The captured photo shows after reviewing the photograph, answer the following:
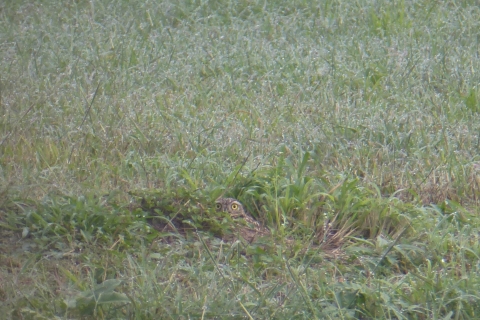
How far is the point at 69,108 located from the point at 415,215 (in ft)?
7.34

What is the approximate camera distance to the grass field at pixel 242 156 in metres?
3.03

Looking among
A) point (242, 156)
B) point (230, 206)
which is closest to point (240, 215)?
point (230, 206)

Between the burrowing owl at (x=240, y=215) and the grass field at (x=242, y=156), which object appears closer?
the grass field at (x=242, y=156)

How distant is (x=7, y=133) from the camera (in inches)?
174

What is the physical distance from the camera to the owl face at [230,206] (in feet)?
12.2

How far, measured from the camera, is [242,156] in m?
4.24

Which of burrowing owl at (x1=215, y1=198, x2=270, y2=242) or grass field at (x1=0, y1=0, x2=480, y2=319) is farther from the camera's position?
burrowing owl at (x1=215, y1=198, x2=270, y2=242)

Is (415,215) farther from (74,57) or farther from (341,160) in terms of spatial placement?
(74,57)

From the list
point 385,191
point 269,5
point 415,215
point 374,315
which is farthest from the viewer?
point 269,5

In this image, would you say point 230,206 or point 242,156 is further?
point 242,156

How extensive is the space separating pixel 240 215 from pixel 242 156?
0.60 metres

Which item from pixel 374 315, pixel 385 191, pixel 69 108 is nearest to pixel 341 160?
pixel 385 191

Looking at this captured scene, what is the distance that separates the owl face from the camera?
3.71 meters

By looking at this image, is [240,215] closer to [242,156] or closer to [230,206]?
[230,206]
